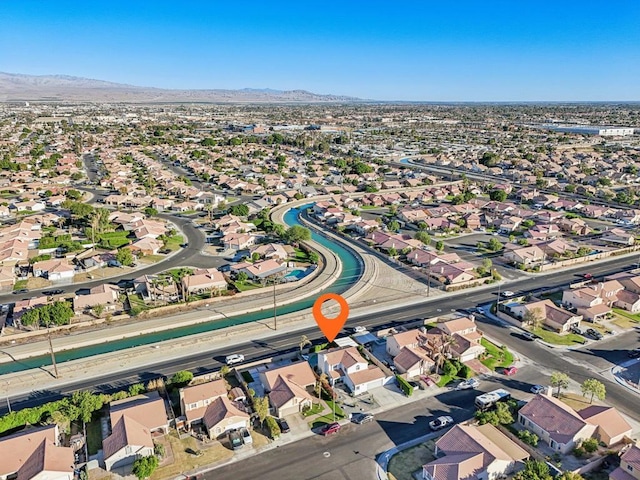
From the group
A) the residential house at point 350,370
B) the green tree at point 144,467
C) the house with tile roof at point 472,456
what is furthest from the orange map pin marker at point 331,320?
the green tree at point 144,467

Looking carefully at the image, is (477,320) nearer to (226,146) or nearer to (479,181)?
(479,181)

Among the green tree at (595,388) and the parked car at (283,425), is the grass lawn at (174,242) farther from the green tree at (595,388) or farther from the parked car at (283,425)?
the green tree at (595,388)

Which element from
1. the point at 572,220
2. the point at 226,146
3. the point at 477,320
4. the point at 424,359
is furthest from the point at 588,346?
the point at 226,146

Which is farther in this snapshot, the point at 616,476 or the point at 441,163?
the point at 441,163

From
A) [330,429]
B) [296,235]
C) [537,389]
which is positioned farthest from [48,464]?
[296,235]

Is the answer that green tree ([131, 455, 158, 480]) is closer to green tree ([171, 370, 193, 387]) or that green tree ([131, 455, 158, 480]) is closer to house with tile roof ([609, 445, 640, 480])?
green tree ([171, 370, 193, 387])

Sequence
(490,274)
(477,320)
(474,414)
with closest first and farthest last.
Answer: (474,414) → (477,320) → (490,274)

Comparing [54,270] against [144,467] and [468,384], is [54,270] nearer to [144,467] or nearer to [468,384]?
[144,467]
